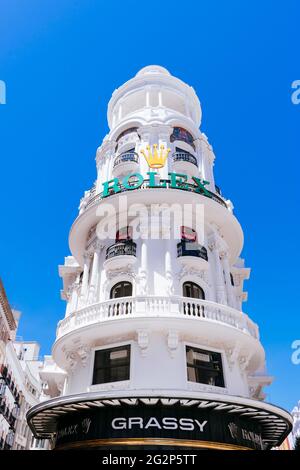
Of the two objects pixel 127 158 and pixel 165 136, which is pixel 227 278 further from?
pixel 165 136

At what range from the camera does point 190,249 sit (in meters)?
22.9

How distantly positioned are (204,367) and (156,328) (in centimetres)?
315

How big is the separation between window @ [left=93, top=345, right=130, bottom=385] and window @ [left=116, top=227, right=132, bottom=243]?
271 inches

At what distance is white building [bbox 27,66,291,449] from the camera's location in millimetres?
16516

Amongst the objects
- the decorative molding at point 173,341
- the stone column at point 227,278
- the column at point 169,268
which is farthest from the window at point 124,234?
the decorative molding at point 173,341

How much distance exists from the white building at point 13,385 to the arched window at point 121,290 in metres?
18.9

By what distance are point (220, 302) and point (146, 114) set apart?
56.4ft

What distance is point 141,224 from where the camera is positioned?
931 inches

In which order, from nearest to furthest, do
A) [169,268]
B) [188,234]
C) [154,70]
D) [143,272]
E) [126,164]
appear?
[143,272] → [169,268] → [188,234] → [126,164] → [154,70]

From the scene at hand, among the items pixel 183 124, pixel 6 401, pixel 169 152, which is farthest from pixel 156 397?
pixel 6 401

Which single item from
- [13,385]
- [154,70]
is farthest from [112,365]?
[13,385]

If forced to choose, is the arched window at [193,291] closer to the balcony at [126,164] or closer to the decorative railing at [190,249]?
the decorative railing at [190,249]

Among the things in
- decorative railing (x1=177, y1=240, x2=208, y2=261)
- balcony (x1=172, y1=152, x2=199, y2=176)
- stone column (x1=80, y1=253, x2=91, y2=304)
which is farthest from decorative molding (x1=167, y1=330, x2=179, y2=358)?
balcony (x1=172, y1=152, x2=199, y2=176)

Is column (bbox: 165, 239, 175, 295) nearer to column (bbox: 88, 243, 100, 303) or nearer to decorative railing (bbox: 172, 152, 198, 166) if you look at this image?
column (bbox: 88, 243, 100, 303)
